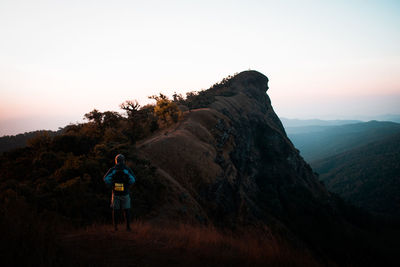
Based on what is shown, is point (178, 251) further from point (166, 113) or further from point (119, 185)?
point (166, 113)

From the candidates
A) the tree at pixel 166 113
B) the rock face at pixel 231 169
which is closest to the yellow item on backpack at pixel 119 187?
the rock face at pixel 231 169

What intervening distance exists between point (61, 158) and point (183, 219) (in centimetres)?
987

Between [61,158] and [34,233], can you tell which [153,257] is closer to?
[34,233]

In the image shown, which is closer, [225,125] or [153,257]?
[153,257]

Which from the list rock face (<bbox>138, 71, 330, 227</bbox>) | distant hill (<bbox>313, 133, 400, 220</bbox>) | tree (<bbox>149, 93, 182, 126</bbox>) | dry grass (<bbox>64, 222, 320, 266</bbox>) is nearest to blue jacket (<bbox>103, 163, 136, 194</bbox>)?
dry grass (<bbox>64, 222, 320, 266</bbox>)

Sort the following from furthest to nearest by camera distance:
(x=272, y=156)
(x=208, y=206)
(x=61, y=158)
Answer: (x=272, y=156) → (x=208, y=206) → (x=61, y=158)

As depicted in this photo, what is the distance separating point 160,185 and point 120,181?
7.43 metres

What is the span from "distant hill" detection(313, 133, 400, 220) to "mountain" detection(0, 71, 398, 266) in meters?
53.8

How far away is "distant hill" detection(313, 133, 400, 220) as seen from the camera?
111m

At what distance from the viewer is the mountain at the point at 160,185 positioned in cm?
845

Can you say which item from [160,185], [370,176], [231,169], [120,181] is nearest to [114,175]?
[120,181]

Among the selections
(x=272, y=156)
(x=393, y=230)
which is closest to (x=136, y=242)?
(x=272, y=156)

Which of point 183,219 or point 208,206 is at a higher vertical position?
point 183,219

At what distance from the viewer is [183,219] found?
43.6ft
